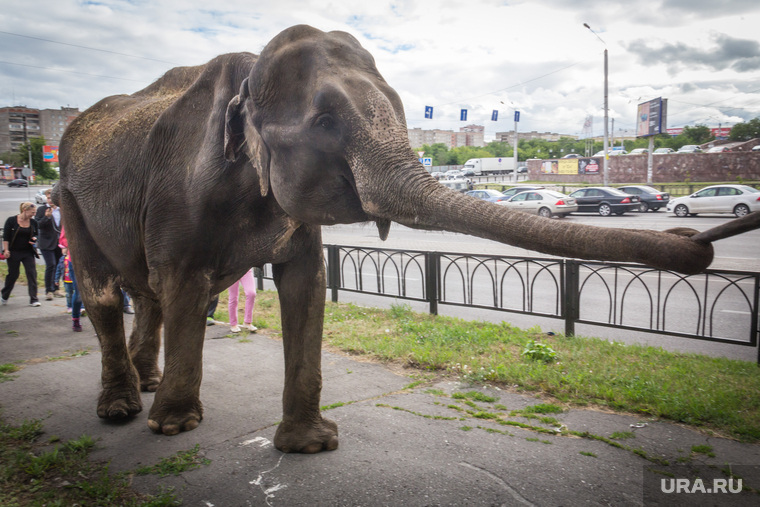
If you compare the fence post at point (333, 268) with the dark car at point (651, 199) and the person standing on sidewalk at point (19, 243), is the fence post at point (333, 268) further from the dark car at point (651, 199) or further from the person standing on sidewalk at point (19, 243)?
the dark car at point (651, 199)

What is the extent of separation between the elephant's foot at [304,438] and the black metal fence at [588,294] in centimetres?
384

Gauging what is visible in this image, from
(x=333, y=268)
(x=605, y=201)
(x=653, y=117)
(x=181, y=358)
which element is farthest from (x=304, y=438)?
(x=653, y=117)

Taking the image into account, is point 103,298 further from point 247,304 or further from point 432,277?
point 432,277

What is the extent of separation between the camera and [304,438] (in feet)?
11.6

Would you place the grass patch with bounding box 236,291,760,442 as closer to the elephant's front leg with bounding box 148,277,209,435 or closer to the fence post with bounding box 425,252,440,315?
the fence post with bounding box 425,252,440,315

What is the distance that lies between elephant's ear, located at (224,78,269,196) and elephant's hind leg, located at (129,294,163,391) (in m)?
2.52

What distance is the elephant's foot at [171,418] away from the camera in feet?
12.1

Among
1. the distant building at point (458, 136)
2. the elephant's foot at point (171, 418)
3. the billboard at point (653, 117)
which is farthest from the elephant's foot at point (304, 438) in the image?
the distant building at point (458, 136)

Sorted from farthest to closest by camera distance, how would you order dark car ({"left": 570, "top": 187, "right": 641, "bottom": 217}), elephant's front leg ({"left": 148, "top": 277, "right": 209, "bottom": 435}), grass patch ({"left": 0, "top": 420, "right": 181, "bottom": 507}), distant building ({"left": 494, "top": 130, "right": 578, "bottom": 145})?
distant building ({"left": 494, "top": 130, "right": 578, "bottom": 145})
dark car ({"left": 570, "top": 187, "right": 641, "bottom": 217})
elephant's front leg ({"left": 148, "top": 277, "right": 209, "bottom": 435})
grass patch ({"left": 0, "top": 420, "right": 181, "bottom": 507})

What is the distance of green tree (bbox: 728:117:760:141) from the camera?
189 ft

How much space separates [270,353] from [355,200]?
3.89m

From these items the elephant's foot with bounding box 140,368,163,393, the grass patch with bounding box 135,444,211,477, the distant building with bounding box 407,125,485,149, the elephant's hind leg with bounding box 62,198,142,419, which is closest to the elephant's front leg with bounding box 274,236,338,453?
the grass patch with bounding box 135,444,211,477

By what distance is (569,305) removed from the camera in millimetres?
6750

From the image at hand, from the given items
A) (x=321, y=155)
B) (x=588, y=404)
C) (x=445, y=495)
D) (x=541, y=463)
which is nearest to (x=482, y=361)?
(x=588, y=404)
